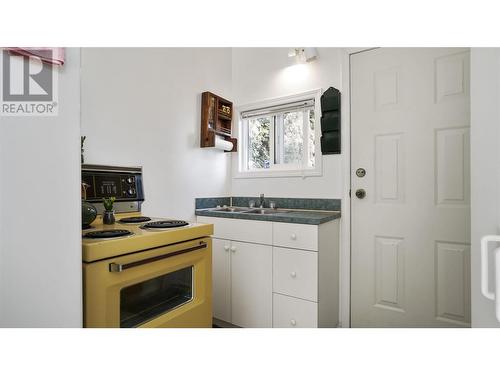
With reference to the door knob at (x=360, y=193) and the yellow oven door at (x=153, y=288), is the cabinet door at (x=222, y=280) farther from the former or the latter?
the door knob at (x=360, y=193)

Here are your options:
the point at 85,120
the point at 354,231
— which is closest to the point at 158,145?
the point at 85,120

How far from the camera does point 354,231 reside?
1994mm

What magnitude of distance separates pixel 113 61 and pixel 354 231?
2.05m

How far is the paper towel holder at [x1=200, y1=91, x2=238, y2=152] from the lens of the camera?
225cm

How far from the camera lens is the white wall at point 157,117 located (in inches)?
63.1

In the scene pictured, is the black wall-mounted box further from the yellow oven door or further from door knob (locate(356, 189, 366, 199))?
the yellow oven door

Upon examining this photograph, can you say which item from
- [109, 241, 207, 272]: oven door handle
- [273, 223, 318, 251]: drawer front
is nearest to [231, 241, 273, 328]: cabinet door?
[273, 223, 318, 251]: drawer front

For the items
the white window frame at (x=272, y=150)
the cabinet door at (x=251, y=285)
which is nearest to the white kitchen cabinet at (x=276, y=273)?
the cabinet door at (x=251, y=285)

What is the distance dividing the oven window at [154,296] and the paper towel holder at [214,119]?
1275 mm

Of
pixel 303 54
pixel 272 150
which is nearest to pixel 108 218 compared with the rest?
pixel 272 150

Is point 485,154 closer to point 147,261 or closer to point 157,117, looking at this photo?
point 147,261

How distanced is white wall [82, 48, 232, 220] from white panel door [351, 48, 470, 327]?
4.10ft

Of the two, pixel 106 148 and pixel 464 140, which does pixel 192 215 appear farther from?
pixel 464 140

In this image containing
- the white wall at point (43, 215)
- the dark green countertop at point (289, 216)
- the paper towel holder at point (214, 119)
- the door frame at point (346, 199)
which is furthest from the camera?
the paper towel holder at point (214, 119)
